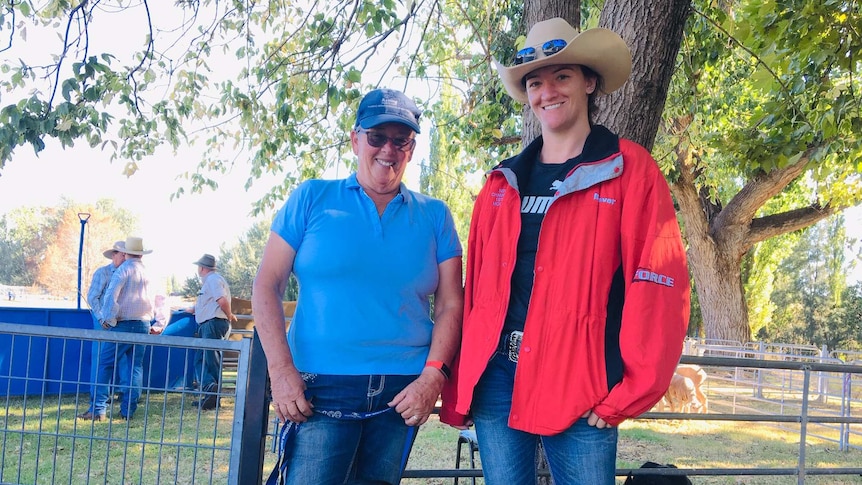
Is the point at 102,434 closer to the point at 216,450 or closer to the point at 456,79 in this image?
the point at 216,450

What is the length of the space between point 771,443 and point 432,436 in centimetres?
493

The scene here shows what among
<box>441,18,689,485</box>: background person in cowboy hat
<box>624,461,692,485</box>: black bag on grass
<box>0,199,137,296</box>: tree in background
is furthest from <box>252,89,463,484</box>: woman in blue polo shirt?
<box>0,199,137,296</box>: tree in background

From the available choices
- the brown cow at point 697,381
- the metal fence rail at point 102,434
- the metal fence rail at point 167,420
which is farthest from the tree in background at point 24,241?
the brown cow at point 697,381

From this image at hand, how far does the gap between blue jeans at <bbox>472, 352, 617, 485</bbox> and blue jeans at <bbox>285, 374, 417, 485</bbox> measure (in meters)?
0.29

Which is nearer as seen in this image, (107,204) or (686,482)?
(686,482)

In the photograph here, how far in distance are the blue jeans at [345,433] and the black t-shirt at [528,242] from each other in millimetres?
452

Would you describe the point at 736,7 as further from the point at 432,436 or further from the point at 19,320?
the point at 19,320

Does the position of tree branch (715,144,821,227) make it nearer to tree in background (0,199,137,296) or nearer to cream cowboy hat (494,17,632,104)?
cream cowboy hat (494,17,632,104)

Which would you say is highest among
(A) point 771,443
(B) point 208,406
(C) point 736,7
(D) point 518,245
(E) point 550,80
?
(C) point 736,7

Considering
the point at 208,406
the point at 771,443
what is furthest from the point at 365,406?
the point at 771,443

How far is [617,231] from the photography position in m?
2.15

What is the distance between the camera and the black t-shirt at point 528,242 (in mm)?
2244

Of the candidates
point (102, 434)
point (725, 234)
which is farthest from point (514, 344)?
point (725, 234)

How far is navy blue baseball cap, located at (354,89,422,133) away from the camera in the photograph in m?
2.38
